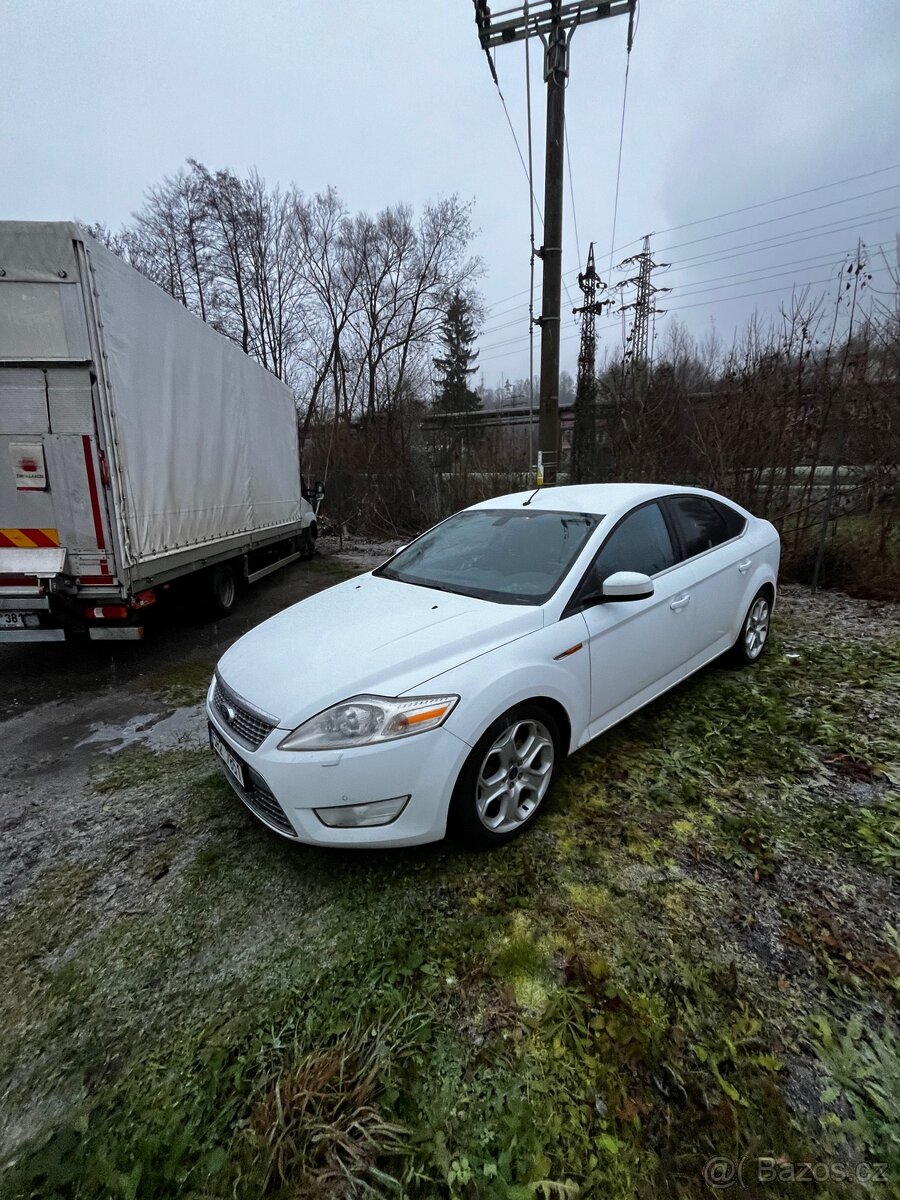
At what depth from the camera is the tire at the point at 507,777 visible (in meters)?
2.22

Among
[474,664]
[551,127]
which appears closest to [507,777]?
[474,664]

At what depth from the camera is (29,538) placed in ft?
13.3

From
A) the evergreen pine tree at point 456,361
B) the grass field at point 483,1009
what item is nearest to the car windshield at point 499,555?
the grass field at point 483,1009

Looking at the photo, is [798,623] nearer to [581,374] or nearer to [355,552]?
[355,552]

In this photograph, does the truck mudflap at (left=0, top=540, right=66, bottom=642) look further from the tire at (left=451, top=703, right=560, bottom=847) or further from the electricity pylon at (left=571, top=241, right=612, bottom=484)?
the electricity pylon at (left=571, top=241, right=612, bottom=484)

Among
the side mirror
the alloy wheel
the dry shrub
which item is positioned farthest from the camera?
the side mirror

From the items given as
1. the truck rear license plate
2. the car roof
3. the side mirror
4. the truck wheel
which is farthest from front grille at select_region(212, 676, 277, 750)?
the truck wheel

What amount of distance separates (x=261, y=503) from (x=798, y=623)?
22.2 feet

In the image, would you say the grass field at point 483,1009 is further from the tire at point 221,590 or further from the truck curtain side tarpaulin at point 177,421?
the tire at point 221,590

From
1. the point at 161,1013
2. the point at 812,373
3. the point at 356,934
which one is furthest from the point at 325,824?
the point at 812,373

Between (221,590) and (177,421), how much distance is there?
208 cm

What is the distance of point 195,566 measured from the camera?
546 centimetres

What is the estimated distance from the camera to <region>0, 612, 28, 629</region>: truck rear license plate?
13.4 feet

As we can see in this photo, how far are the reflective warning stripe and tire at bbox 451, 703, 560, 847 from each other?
3773 millimetres
